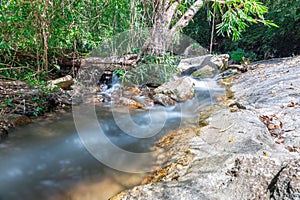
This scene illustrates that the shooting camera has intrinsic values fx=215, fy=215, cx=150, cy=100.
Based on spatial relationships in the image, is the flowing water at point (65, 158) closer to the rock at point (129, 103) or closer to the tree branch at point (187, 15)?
the rock at point (129, 103)

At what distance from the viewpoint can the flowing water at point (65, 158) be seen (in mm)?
2305

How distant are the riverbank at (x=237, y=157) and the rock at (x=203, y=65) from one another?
15.7 feet

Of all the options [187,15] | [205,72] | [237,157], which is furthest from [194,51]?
[237,157]

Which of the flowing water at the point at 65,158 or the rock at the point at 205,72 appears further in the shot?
the rock at the point at 205,72

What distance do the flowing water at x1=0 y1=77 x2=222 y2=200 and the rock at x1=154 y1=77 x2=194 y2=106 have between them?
0.78 metres

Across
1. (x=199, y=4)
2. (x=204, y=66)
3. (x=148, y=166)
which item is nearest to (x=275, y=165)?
Answer: (x=148, y=166)

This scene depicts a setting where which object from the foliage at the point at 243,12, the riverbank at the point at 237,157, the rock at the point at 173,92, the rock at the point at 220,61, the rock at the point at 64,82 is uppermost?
the foliage at the point at 243,12

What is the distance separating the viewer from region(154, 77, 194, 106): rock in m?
5.07

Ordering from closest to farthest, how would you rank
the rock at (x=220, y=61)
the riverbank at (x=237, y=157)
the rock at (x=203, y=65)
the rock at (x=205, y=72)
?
the riverbank at (x=237, y=157) → the rock at (x=205, y=72) → the rock at (x=203, y=65) → the rock at (x=220, y=61)

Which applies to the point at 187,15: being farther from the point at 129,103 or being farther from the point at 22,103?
the point at 22,103

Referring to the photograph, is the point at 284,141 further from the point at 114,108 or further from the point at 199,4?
the point at 199,4

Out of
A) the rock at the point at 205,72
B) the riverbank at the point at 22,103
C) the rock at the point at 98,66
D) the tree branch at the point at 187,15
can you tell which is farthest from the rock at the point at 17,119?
the rock at the point at 205,72

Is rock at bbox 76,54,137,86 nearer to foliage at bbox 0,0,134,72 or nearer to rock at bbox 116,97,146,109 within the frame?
foliage at bbox 0,0,134,72

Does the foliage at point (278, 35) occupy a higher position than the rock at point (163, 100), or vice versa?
the foliage at point (278, 35)
